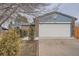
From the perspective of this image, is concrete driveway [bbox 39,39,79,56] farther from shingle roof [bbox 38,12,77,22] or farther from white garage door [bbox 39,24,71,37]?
shingle roof [bbox 38,12,77,22]

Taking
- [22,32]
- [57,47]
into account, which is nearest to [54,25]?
[57,47]

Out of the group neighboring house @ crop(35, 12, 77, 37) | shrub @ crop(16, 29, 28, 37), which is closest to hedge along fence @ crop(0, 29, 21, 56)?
shrub @ crop(16, 29, 28, 37)

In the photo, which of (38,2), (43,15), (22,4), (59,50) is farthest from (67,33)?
(22,4)

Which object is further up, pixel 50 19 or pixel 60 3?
pixel 60 3

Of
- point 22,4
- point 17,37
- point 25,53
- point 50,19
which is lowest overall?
point 25,53

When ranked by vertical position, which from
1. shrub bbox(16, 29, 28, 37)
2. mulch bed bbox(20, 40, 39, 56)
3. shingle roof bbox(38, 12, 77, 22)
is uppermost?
shingle roof bbox(38, 12, 77, 22)

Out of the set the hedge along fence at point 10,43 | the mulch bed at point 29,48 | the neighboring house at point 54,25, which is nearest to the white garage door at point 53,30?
the neighboring house at point 54,25

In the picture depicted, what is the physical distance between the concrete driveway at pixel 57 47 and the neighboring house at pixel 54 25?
0.06 meters

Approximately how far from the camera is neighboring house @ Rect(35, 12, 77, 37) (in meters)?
1.83

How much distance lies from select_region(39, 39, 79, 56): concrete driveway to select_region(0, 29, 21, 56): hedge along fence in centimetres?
24

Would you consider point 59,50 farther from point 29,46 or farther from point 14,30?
point 14,30

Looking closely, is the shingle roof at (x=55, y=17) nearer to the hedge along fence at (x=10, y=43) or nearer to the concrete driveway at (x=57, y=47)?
the concrete driveway at (x=57, y=47)

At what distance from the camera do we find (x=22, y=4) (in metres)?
1.86

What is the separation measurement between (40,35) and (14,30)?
27 centimetres
